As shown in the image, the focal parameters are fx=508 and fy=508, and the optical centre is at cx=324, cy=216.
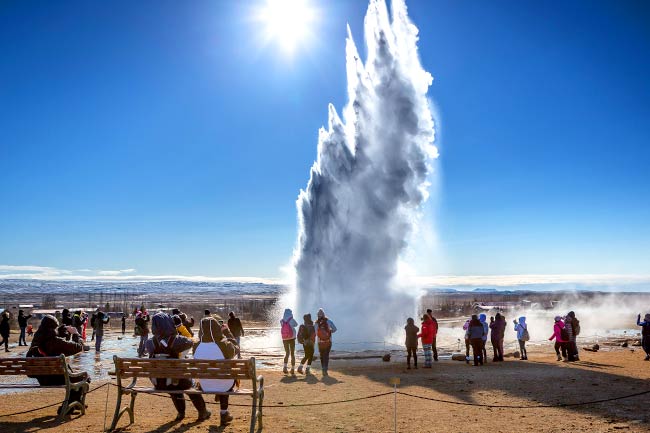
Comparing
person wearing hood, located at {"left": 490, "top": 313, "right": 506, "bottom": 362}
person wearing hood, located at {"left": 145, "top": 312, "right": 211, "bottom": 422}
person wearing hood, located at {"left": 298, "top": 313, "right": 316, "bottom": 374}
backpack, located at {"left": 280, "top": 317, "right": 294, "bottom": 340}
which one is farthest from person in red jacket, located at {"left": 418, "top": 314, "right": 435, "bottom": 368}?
person wearing hood, located at {"left": 145, "top": 312, "right": 211, "bottom": 422}

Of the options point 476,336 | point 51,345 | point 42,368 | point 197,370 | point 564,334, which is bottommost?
point 564,334

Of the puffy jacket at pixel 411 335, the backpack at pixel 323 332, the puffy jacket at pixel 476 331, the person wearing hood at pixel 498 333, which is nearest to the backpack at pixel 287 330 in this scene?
the backpack at pixel 323 332

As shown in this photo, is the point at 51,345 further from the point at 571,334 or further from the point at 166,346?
the point at 571,334

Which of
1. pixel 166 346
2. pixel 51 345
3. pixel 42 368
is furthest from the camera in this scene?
pixel 51 345

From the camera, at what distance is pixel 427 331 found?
1672 centimetres

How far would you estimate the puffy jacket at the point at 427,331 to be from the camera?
16.6 m

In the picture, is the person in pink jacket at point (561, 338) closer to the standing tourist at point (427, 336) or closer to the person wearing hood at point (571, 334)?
the person wearing hood at point (571, 334)

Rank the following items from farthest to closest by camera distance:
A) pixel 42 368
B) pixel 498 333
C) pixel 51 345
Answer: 1. pixel 498 333
2. pixel 51 345
3. pixel 42 368

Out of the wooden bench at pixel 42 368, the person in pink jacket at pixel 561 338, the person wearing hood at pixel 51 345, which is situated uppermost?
the person wearing hood at pixel 51 345

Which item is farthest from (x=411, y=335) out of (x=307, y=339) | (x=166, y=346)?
(x=166, y=346)

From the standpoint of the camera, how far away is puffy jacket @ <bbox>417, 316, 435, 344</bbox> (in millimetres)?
16625

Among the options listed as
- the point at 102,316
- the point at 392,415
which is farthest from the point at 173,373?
the point at 102,316

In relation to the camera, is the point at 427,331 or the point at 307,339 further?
the point at 427,331

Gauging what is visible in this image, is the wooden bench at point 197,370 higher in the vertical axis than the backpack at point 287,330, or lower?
higher
